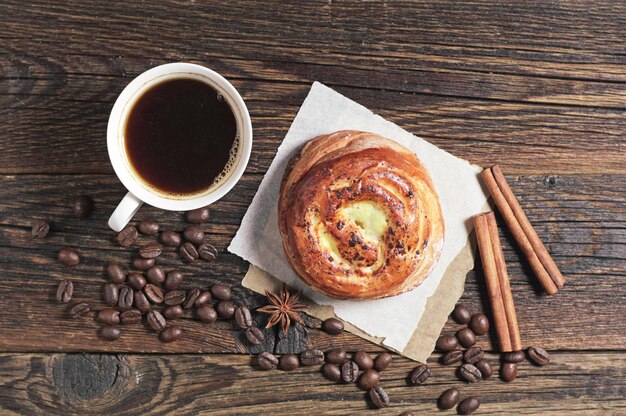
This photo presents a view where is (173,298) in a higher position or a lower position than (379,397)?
higher

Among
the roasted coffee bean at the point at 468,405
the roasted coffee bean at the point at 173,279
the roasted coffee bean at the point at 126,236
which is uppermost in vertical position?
the roasted coffee bean at the point at 126,236

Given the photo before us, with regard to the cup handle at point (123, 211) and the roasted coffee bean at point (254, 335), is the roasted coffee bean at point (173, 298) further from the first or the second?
the cup handle at point (123, 211)

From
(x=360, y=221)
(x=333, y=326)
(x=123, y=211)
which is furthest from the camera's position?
(x=333, y=326)

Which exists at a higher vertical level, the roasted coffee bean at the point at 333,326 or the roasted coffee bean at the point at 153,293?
the roasted coffee bean at the point at 153,293

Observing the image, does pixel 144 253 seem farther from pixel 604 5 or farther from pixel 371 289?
pixel 604 5

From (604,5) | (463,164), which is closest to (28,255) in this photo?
(463,164)

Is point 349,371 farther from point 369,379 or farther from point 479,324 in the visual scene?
point 479,324

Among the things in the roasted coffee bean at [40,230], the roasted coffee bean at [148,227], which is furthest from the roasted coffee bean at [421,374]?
the roasted coffee bean at [40,230]

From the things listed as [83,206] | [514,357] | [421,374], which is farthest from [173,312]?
[514,357]
